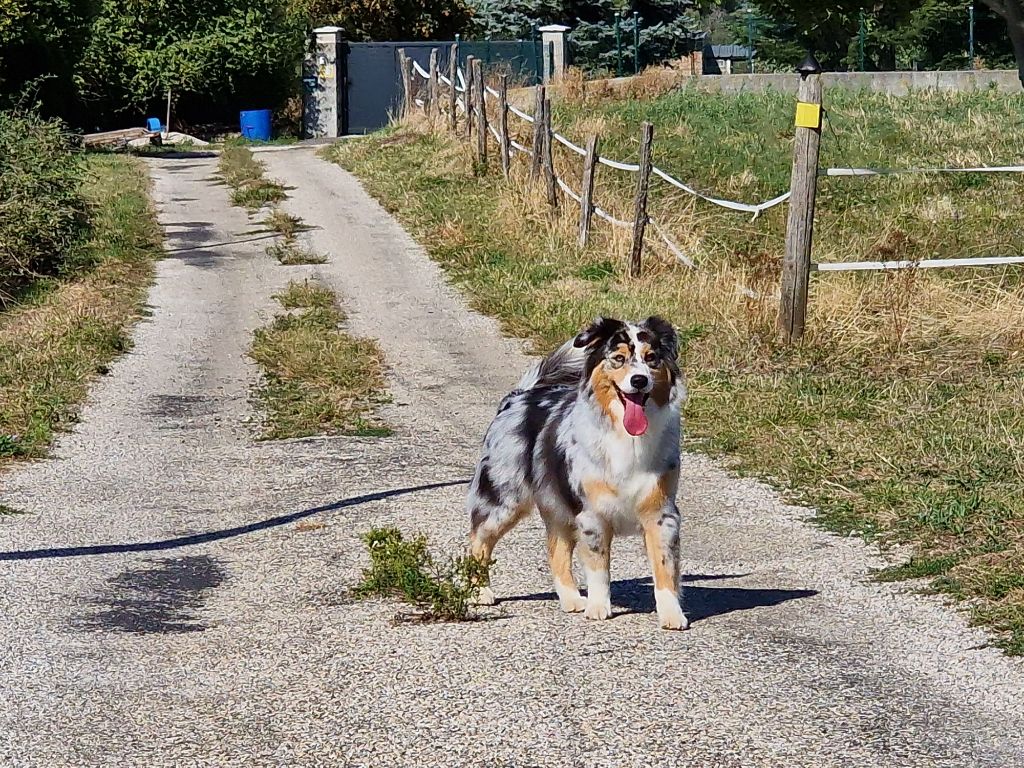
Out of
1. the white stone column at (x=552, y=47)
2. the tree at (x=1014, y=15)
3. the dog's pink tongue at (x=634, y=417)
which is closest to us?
the dog's pink tongue at (x=634, y=417)

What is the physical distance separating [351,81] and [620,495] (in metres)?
34.2

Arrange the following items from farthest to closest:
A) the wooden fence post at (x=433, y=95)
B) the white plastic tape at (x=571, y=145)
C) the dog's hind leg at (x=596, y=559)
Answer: the wooden fence post at (x=433, y=95) < the white plastic tape at (x=571, y=145) < the dog's hind leg at (x=596, y=559)

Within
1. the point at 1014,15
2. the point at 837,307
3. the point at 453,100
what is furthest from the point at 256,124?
the point at 837,307

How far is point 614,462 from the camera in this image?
5.78 meters

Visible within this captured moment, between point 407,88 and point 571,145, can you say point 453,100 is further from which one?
point 571,145

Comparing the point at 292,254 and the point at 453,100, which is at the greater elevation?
the point at 453,100

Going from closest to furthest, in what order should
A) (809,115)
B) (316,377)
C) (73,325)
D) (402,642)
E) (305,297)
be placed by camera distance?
(402,642), (809,115), (316,377), (73,325), (305,297)

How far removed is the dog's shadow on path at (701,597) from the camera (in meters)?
6.27

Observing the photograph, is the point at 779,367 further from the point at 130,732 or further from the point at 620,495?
the point at 130,732

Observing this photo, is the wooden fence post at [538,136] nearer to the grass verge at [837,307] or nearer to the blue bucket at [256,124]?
the grass verge at [837,307]

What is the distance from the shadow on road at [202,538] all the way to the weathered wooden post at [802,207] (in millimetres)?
4317

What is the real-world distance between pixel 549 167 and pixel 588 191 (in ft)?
7.50

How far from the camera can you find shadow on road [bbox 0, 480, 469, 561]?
762 centimetres

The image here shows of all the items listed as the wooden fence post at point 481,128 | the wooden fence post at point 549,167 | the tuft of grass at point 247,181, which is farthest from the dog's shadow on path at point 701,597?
the tuft of grass at point 247,181
